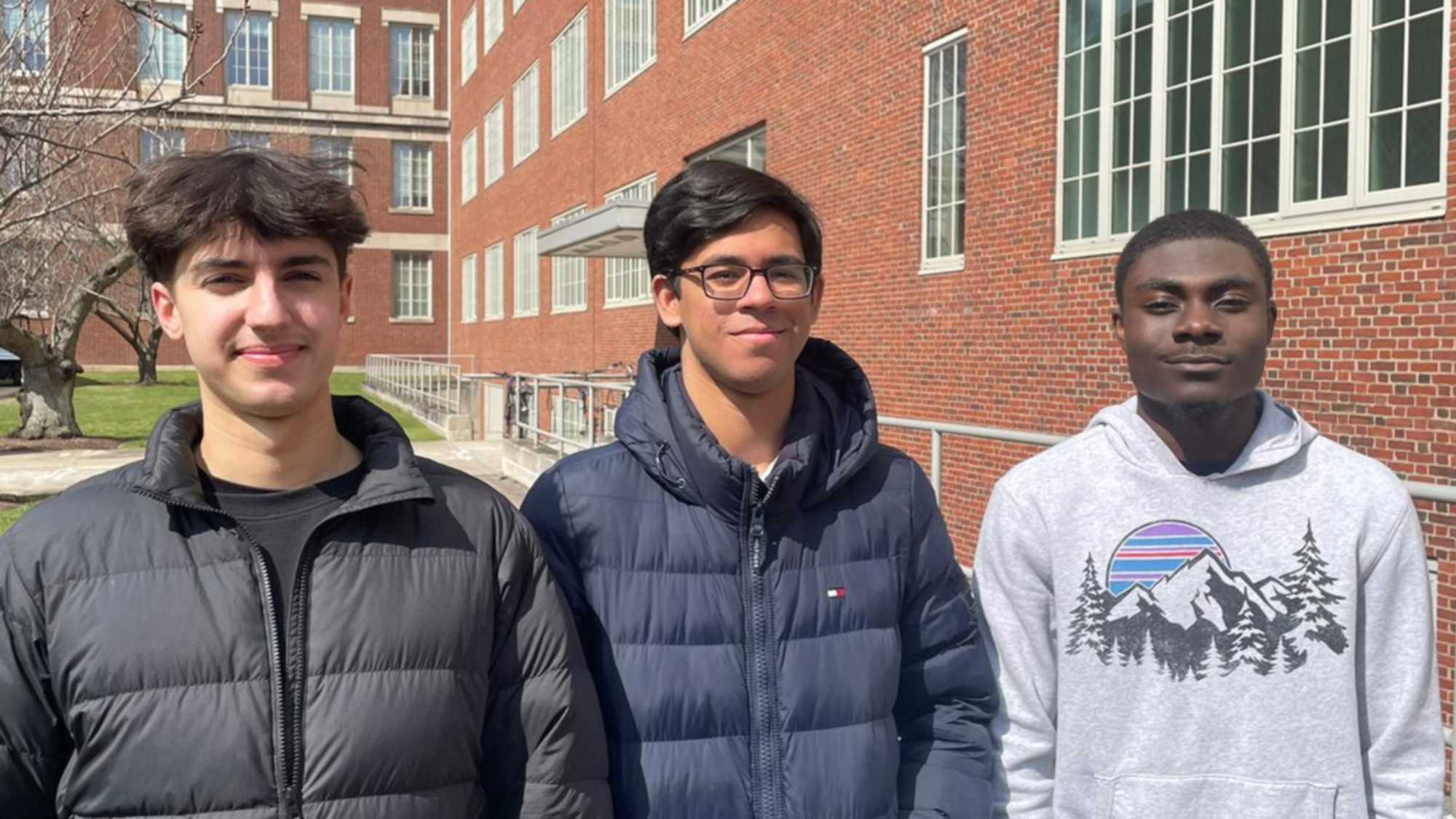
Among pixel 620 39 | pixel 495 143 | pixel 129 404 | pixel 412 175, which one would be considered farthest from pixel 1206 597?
pixel 412 175

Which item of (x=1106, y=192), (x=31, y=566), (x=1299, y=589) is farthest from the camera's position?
(x=1106, y=192)

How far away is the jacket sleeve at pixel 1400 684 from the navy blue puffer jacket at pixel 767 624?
650 mm

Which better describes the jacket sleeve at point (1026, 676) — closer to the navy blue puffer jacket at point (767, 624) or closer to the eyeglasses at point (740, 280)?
the navy blue puffer jacket at point (767, 624)

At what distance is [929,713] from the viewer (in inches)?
88.7

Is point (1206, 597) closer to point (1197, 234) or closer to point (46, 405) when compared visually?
point (1197, 234)

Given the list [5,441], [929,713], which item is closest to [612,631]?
[929,713]

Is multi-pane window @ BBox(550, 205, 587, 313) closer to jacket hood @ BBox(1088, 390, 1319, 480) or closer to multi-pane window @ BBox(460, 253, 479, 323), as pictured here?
multi-pane window @ BBox(460, 253, 479, 323)

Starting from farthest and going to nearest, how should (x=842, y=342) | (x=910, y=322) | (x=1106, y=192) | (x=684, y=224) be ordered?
(x=842, y=342) < (x=910, y=322) < (x=1106, y=192) < (x=684, y=224)

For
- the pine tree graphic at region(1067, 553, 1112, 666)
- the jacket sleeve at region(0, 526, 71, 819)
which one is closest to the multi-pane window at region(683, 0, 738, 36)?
the pine tree graphic at region(1067, 553, 1112, 666)

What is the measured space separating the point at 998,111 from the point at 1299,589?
29.6ft

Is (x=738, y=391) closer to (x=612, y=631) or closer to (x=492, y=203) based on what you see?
(x=612, y=631)

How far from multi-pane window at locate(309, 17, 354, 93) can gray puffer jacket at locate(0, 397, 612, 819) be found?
43587 mm

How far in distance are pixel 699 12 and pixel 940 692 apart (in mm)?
16405

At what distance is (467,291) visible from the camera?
3722 cm
